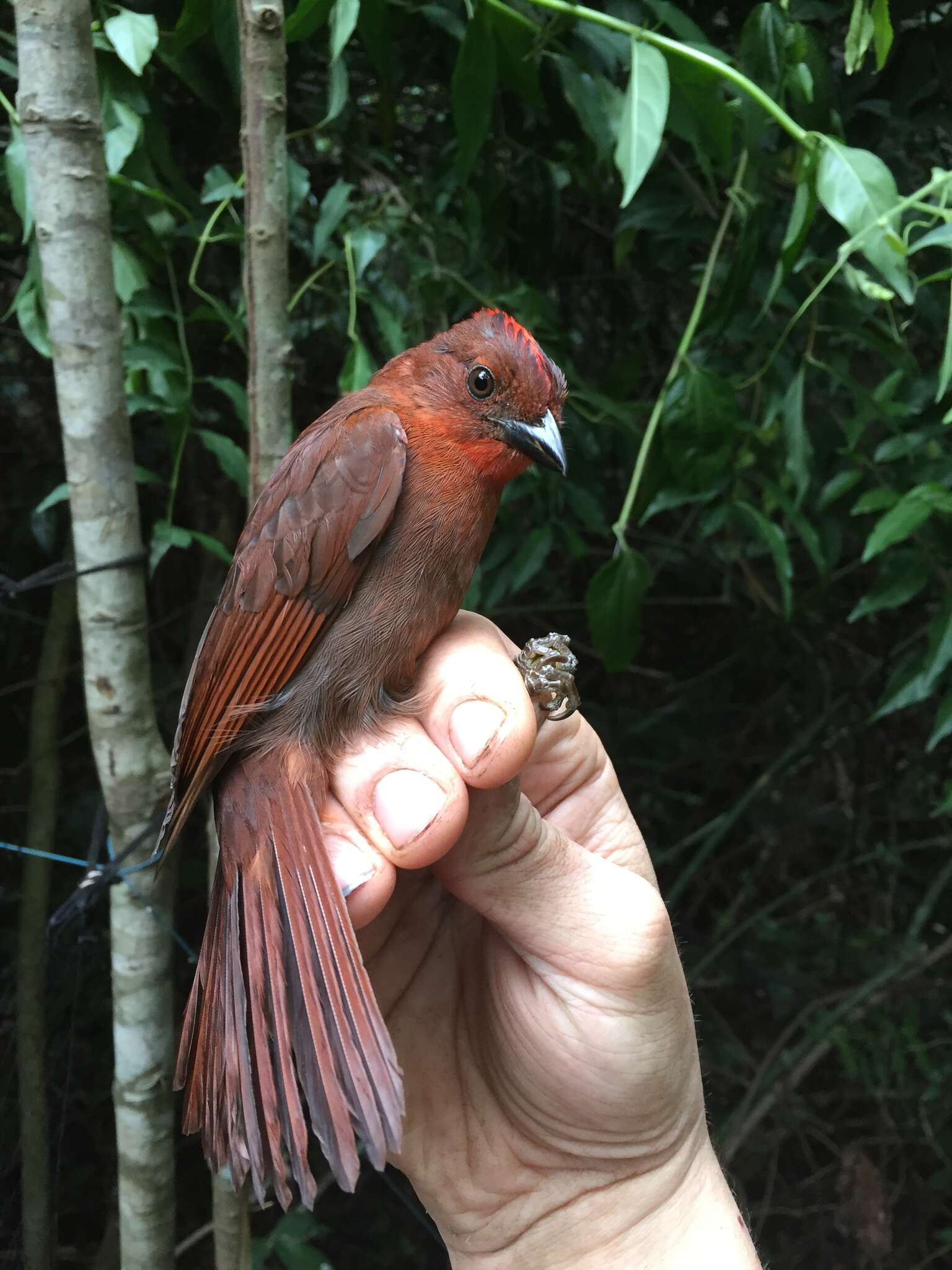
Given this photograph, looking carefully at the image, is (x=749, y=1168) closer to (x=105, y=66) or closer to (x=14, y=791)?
(x=14, y=791)

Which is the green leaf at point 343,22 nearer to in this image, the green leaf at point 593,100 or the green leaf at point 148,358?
the green leaf at point 593,100

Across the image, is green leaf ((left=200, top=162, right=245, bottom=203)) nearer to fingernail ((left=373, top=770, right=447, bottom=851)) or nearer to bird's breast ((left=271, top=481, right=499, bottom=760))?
bird's breast ((left=271, top=481, right=499, bottom=760))

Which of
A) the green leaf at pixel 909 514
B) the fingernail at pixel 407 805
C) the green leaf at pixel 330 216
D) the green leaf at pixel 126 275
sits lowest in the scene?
the fingernail at pixel 407 805

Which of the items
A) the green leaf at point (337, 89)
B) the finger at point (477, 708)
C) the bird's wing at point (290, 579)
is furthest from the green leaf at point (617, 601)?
the green leaf at point (337, 89)

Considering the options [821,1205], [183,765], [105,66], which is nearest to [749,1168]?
[821,1205]

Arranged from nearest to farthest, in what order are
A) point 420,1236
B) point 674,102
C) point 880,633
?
point 674,102 → point 420,1236 → point 880,633
